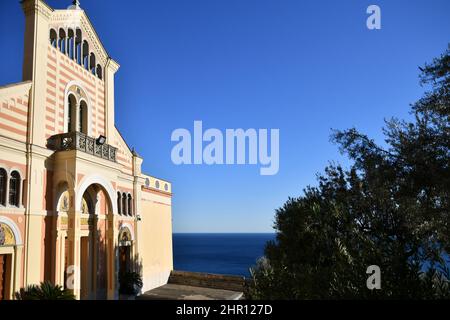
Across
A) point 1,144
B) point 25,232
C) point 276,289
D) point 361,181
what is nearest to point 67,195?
point 25,232

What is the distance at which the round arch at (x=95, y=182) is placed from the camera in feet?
49.0

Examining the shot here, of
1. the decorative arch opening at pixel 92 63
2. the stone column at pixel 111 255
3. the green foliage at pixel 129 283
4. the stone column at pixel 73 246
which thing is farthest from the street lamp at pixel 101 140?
the green foliage at pixel 129 283

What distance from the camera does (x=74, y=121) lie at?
17.3m

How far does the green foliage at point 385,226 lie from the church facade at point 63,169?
348 inches

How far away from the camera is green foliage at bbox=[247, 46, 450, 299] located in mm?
6602

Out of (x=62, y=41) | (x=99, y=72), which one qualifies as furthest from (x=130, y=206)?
(x=62, y=41)

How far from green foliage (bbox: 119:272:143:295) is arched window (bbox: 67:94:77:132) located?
889 centimetres

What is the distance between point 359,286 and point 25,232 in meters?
12.4

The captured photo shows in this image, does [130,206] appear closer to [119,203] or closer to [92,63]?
[119,203]

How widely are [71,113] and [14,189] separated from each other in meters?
5.34

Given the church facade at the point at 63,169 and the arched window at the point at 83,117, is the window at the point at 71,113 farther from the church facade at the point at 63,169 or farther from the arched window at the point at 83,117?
the arched window at the point at 83,117

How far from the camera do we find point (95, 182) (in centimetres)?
1606

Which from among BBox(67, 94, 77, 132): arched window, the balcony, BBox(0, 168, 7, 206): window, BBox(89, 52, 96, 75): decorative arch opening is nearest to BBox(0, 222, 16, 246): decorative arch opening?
BBox(0, 168, 7, 206): window

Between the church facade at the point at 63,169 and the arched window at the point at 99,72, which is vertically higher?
the arched window at the point at 99,72
